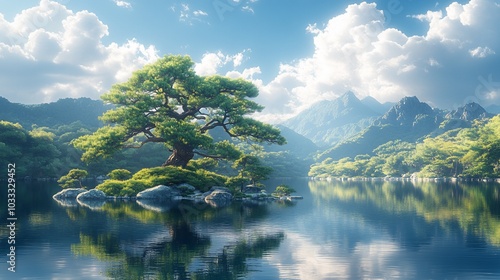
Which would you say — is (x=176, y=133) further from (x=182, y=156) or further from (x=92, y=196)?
(x=92, y=196)

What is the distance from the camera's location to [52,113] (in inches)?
7092

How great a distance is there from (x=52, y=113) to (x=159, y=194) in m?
165

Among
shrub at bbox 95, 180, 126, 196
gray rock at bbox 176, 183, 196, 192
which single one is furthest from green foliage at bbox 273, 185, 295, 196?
shrub at bbox 95, 180, 126, 196

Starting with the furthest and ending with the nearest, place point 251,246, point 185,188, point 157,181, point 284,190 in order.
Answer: point 284,190, point 185,188, point 157,181, point 251,246

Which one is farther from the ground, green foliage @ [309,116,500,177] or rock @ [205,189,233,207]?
green foliage @ [309,116,500,177]

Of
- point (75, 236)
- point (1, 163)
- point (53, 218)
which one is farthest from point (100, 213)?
point (1, 163)

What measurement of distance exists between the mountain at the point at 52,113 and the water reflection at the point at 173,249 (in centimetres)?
14716

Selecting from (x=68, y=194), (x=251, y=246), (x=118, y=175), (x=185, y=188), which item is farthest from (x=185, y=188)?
(x=251, y=246)

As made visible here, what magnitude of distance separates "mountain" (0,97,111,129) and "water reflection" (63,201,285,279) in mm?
147164

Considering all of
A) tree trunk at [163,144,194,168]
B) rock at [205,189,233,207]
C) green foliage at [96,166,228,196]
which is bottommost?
rock at [205,189,233,207]

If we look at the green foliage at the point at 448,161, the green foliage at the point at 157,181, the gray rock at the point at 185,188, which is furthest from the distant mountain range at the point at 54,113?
the gray rock at the point at 185,188

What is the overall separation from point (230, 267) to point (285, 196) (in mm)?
31744

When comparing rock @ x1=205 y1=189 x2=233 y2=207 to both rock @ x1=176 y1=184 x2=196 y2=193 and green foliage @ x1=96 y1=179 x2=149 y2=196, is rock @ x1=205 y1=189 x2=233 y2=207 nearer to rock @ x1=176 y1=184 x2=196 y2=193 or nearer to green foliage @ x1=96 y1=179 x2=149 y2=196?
rock @ x1=176 y1=184 x2=196 y2=193

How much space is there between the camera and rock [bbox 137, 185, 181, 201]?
124 feet
